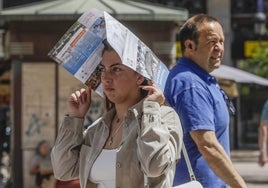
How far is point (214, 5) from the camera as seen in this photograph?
3097cm

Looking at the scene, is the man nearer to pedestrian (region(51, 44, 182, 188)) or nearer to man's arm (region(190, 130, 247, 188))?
man's arm (region(190, 130, 247, 188))

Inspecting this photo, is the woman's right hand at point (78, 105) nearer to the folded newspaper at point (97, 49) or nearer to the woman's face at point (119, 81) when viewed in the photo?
the folded newspaper at point (97, 49)

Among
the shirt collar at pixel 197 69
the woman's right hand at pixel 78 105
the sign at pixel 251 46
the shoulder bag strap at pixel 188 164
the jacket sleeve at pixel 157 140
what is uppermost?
the sign at pixel 251 46

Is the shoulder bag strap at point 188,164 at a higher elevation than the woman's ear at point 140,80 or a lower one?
lower

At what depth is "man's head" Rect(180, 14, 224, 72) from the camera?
4648 mm

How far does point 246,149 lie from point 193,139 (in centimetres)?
2604

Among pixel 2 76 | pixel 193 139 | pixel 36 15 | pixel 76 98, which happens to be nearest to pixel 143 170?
pixel 76 98

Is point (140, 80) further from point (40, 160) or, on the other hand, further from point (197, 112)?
point (40, 160)

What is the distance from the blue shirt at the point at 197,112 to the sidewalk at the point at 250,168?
14.1 m

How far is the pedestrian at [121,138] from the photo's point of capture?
138 inches

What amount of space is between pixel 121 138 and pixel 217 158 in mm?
784

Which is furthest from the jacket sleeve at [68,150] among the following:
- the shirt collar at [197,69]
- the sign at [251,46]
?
the sign at [251,46]

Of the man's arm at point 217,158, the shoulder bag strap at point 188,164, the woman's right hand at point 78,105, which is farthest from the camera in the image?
the man's arm at point 217,158

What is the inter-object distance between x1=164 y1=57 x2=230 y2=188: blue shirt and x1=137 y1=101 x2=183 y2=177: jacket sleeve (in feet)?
2.36
